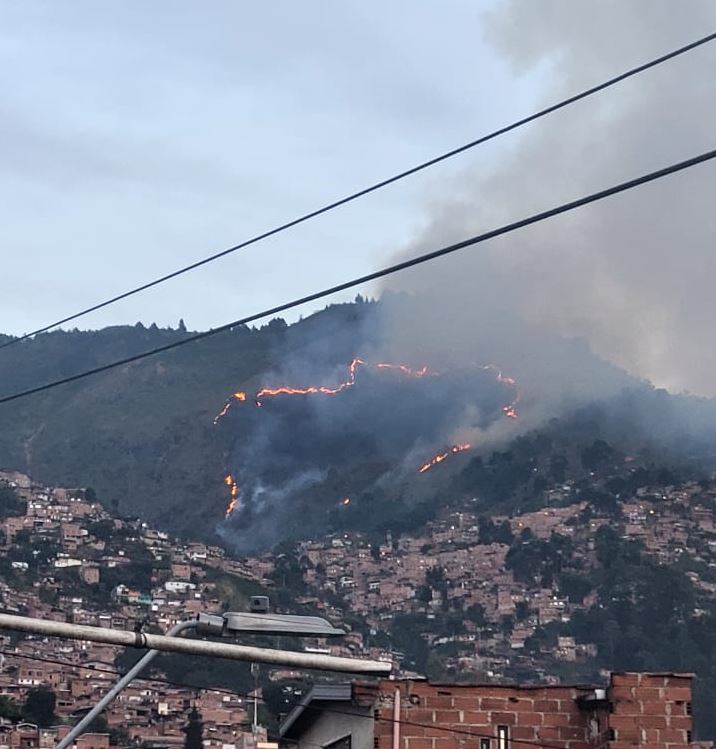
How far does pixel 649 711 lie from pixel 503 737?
227cm

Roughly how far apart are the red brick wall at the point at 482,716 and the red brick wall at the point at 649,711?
87cm

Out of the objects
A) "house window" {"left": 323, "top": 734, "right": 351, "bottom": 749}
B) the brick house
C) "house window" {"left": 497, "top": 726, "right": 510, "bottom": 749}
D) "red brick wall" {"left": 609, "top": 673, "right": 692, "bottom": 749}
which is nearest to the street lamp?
the brick house

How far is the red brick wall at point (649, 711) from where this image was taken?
24.5 metres

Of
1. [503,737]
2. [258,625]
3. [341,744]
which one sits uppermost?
[341,744]

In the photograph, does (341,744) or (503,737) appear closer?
(503,737)

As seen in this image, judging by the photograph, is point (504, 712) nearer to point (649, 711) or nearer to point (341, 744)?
point (649, 711)

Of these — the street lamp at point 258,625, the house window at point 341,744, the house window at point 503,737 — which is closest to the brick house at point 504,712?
the house window at point 503,737

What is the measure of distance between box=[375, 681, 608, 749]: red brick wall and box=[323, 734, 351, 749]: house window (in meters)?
3.35

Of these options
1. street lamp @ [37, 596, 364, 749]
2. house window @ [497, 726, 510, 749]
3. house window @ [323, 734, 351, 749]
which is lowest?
street lamp @ [37, 596, 364, 749]

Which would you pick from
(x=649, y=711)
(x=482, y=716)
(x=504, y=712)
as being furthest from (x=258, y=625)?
(x=649, y=711)

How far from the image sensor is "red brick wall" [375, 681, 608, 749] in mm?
25375

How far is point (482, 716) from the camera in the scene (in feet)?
84.0

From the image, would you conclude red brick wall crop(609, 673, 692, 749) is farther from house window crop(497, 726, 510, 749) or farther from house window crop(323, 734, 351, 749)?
house window crop(323, 734, 351, 749)

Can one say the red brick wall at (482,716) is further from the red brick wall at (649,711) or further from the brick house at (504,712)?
the red brick wall at (649,711)
